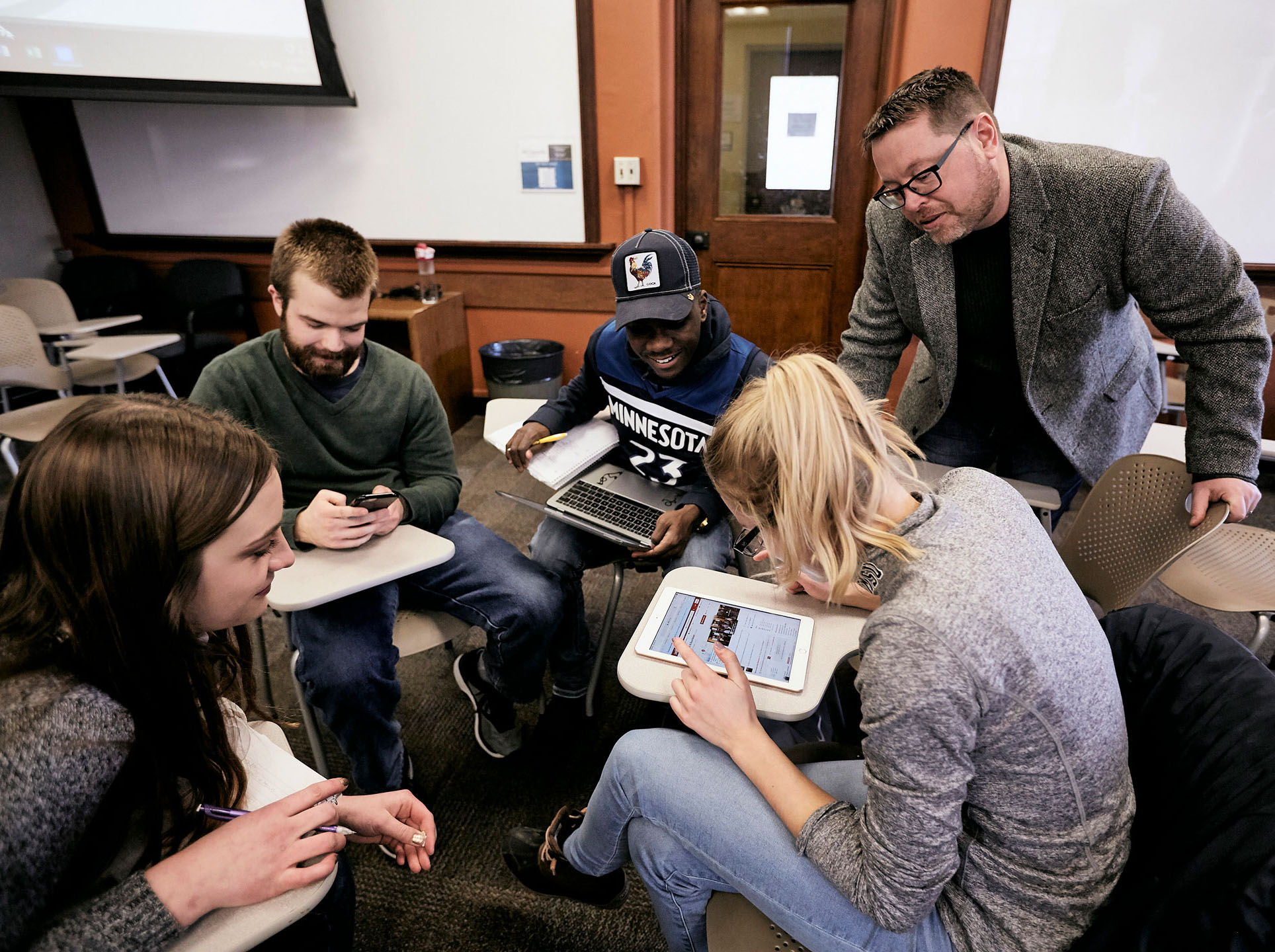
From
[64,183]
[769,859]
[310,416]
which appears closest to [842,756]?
[769,859]

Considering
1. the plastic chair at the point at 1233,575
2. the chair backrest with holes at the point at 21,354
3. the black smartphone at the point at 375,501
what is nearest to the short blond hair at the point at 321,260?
the black smartphone at the point at 375,501

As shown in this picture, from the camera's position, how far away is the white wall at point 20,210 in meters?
3.89

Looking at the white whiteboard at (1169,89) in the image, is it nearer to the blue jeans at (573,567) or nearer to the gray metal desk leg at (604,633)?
the blue jeans at (573,567)

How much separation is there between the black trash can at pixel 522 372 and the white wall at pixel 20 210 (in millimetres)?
2773

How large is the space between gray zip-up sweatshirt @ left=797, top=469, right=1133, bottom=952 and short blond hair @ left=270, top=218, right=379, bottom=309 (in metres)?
1.25

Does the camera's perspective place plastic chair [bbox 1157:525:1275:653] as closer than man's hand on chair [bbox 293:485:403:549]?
No

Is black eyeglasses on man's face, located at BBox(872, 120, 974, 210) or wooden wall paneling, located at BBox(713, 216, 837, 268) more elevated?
black eyeglasses on man's face, located at BBox(872, 120, 974, 210)

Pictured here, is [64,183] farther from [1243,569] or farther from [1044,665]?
[1243,569]

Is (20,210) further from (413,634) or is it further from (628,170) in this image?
(413,634)

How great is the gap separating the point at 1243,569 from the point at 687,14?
316 centimetres

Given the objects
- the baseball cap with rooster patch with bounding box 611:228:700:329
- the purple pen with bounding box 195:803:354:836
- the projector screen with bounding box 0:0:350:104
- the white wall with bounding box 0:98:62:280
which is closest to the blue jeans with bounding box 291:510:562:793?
the purple pen with bounding box 195:803:354:836

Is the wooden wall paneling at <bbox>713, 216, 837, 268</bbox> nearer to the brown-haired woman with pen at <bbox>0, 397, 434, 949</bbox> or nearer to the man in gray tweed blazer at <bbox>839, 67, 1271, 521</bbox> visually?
the man in gray tweed blazer at <bbox>839, 67, 1271, 521</bbox>

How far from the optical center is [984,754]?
75cm

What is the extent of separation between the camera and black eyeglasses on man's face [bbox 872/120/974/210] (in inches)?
52.1
